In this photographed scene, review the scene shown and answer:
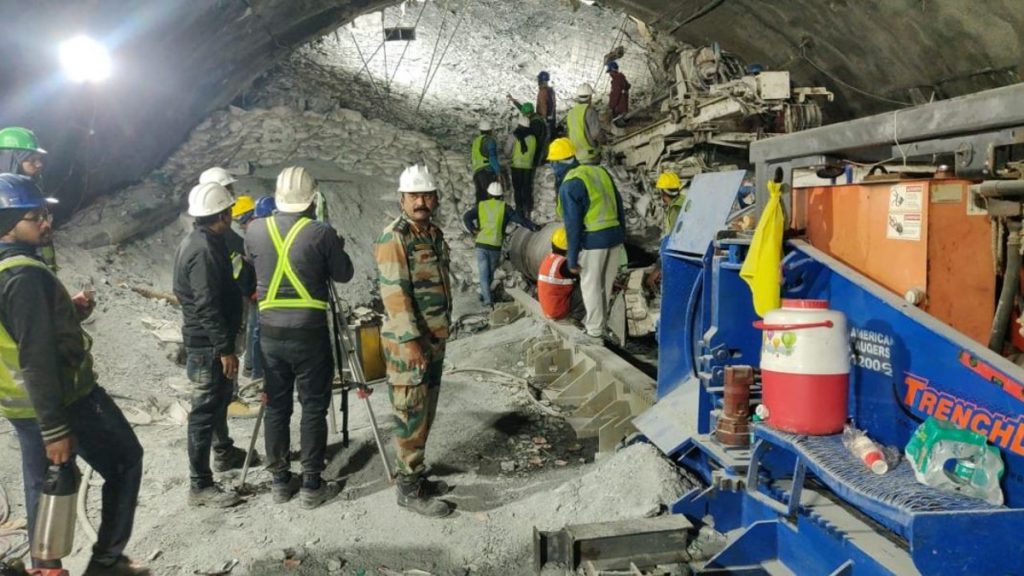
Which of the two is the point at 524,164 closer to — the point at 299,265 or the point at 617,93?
the point at 617,93

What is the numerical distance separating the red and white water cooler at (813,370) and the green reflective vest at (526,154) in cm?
866

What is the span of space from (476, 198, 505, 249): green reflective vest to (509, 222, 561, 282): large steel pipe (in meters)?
0.31

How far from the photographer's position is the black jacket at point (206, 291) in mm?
3918

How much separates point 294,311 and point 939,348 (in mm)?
3168

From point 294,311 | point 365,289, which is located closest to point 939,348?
point 294,311

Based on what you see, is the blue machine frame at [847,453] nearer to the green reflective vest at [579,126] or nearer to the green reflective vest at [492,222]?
the green reflective vest at [492,222]

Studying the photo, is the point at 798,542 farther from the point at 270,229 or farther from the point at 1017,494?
the point at 270,229


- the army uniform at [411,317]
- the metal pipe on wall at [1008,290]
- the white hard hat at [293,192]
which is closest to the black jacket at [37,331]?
the white hard hat at [293,192]

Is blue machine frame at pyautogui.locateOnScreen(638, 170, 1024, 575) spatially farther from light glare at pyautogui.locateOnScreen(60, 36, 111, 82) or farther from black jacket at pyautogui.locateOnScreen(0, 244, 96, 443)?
light glare at pyautogui.locateOnScreen(60, 36, 111, 82)

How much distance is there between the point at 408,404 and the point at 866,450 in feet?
7.98

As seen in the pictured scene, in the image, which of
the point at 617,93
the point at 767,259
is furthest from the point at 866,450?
the point at 617,93

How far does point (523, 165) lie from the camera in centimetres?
1082

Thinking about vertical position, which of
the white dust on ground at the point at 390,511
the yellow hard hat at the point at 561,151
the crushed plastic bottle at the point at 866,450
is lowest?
the white dust on ground at the point at 390,511

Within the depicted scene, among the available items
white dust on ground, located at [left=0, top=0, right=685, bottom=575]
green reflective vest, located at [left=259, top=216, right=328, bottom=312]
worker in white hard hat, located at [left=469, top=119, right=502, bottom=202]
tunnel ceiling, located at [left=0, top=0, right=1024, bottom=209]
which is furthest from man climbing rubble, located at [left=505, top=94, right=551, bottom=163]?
green reflective vest, located at [left=259, top=216, right=328, bottom=312]
